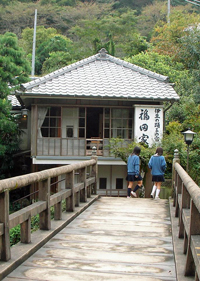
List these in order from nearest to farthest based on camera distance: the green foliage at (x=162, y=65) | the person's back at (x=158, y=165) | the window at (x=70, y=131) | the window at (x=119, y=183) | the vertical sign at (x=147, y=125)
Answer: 1. the person's back at (x=158, y=165)
2. the vertical sign at (x=147, y=125)
3. the window at (x=70, y=131)
4. the window at (x=119, y=183)
5. the green foliage at (x=162, y=65)

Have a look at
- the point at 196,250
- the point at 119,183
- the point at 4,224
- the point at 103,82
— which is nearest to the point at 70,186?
the point at 4,224

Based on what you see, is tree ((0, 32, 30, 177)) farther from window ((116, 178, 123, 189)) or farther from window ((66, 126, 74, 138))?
window ((116, 178, 123, 189))

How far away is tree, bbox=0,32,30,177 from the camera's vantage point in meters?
18.5

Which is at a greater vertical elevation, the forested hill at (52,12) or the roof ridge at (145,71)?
the forested hill at (52,12)

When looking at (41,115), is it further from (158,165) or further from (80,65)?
(158,165)

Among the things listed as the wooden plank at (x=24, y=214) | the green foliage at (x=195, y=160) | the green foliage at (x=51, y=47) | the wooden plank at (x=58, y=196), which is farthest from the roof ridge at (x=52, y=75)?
the green foliage at (x=51, y=47)

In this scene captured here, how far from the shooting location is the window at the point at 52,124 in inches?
762

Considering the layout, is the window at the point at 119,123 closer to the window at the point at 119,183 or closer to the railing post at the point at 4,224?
the window at the point at 119,183

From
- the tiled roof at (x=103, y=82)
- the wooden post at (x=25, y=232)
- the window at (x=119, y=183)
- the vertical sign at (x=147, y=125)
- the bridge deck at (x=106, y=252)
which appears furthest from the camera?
the window at (x=119, y=183)

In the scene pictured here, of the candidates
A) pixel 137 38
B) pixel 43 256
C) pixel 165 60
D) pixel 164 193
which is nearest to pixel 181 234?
pixel 43 256

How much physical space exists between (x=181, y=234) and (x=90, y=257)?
148 centimetres

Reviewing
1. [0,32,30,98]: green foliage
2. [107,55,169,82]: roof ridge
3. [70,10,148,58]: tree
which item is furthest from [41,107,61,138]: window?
[70,10,148,58]: tree

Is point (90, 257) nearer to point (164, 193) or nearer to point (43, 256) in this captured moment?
point (43, 256)

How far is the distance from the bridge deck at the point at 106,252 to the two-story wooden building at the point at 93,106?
35.7 ft
